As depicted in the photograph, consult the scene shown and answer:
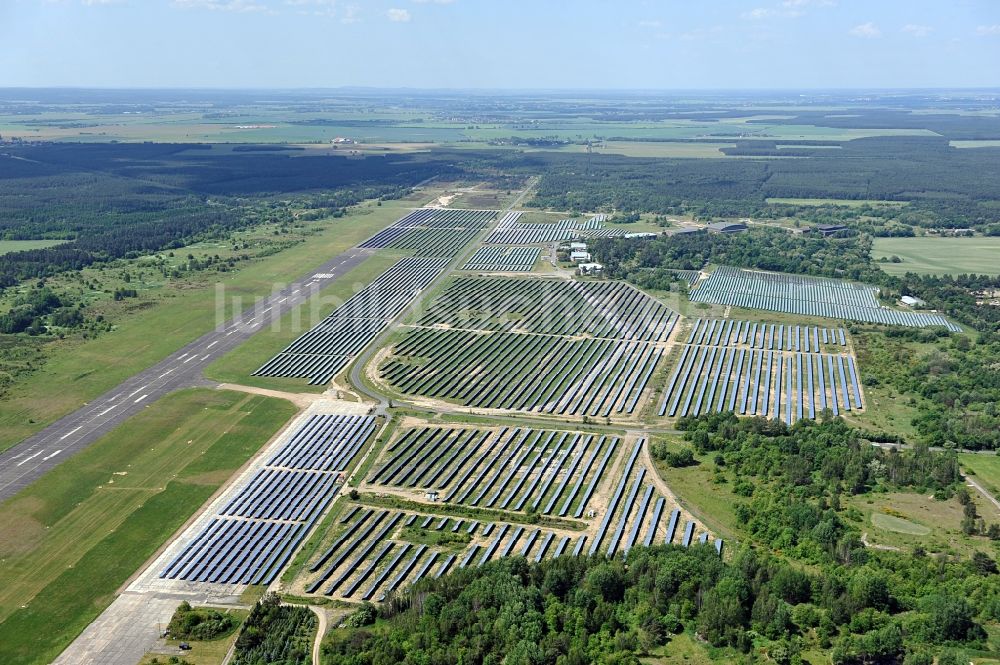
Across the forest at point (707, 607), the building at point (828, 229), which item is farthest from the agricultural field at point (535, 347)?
the building at point (828, 229)

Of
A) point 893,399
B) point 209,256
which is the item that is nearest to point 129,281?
point 209,256

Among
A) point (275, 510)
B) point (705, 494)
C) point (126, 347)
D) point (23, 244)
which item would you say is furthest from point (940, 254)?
point (23, 244)

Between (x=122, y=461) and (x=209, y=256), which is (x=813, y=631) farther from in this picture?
(x=209, y=256)

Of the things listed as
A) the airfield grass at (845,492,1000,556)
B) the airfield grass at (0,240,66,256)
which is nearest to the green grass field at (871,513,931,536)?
the airfield grass at (845,492,1000,556)

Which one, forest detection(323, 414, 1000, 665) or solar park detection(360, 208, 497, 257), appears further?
solar park detection(360, 208, 497, 257)

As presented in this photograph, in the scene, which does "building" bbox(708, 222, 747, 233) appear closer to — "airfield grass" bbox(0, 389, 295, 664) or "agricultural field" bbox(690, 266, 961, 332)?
"agricultural field" bbox(690, 266, 961, 332)
